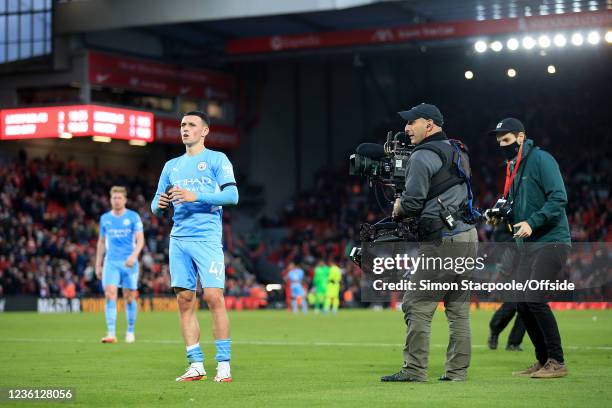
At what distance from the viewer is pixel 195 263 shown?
10.7m

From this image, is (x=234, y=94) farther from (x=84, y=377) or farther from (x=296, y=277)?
(x=84, y=377)

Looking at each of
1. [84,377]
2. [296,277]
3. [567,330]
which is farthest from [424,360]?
[296,277]

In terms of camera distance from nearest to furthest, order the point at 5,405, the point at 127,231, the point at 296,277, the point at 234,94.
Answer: the point at 5,405, the point at 127,231, the point at 296,277, the point at 234,94

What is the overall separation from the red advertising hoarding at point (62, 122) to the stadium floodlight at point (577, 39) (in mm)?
16788

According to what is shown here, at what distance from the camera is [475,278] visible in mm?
11078

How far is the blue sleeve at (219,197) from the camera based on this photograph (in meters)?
10.5

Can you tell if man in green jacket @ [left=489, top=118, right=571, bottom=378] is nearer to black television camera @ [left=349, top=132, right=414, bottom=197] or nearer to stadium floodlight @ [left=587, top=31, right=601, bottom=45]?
black television camera @ [left=349, top=132, right=414, bottom=197]

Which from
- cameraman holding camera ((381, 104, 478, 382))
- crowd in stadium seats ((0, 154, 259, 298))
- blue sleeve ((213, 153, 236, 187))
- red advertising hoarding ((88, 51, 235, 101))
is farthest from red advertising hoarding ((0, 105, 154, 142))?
cameraman holding camera ((381, 104, 478, 382))

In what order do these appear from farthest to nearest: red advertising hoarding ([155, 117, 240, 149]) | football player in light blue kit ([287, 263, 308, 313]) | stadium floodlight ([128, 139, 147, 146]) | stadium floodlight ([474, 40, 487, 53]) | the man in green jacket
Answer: red advertising hoarding ([155, 117, 240, 149]) < stadium floodlight ([128, 139, 147, 146]) < football player in light blue kit ([287, 263, 308, 313]) < stadium floodlight ([474, 40, 487, 53]) < the man in green jacket

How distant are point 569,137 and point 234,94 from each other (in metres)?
15.5

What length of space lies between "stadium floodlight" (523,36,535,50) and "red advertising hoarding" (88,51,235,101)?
16.6 metres

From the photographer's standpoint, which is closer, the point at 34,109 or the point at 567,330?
the point at 567,330

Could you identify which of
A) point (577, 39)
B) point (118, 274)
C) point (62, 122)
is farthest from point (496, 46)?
point (118, 274)

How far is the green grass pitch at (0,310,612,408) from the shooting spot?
8867 millimetres
